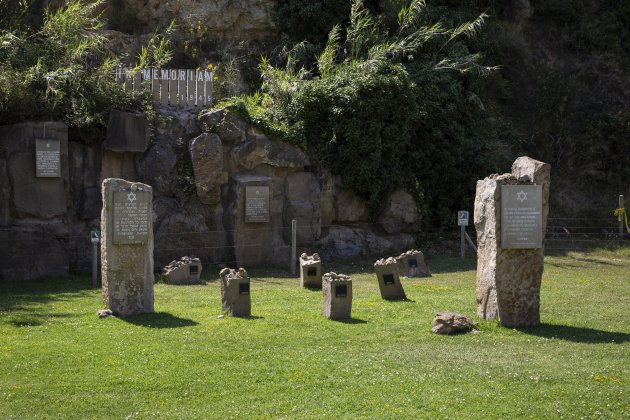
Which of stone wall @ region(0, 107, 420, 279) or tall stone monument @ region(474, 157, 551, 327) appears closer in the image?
tall stone monument @ region(474, 157, 551, 327)

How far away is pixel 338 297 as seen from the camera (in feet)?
42.6

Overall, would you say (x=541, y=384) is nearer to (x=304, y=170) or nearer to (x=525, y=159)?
(x=525, y=159)

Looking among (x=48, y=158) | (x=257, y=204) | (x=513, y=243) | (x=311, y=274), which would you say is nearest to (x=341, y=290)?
(x=513, y=243)

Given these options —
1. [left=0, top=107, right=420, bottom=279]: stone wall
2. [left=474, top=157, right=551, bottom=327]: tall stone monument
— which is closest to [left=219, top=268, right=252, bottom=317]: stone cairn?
[left=474, top=157, right=551, bottom=327]: tall stone monument

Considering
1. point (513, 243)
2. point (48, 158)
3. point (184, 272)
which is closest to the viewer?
point (513, 243)

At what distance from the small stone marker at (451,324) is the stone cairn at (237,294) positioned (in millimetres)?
2858

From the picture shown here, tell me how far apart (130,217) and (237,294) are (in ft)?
6.50

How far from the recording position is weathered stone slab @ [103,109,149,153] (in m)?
20.0

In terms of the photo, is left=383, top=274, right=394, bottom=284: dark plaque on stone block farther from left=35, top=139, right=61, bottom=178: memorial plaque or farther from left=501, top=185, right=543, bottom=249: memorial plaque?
left=35, top=139, right=61, bottom=178: memorial plaque

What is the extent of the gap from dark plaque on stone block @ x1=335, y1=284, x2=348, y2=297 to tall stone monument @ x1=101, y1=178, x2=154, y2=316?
287 cm

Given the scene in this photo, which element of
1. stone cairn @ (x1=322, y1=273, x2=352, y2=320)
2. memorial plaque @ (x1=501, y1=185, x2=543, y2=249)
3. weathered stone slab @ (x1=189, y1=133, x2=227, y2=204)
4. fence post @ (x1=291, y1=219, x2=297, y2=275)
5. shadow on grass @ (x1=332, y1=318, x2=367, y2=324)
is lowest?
shadow on grass @ (x1=332, y1=318, x2=367, y2=324)

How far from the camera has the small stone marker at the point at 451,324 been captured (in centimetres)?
1202

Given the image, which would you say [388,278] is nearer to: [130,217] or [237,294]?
[237,294]

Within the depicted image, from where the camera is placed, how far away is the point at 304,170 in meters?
22.4
